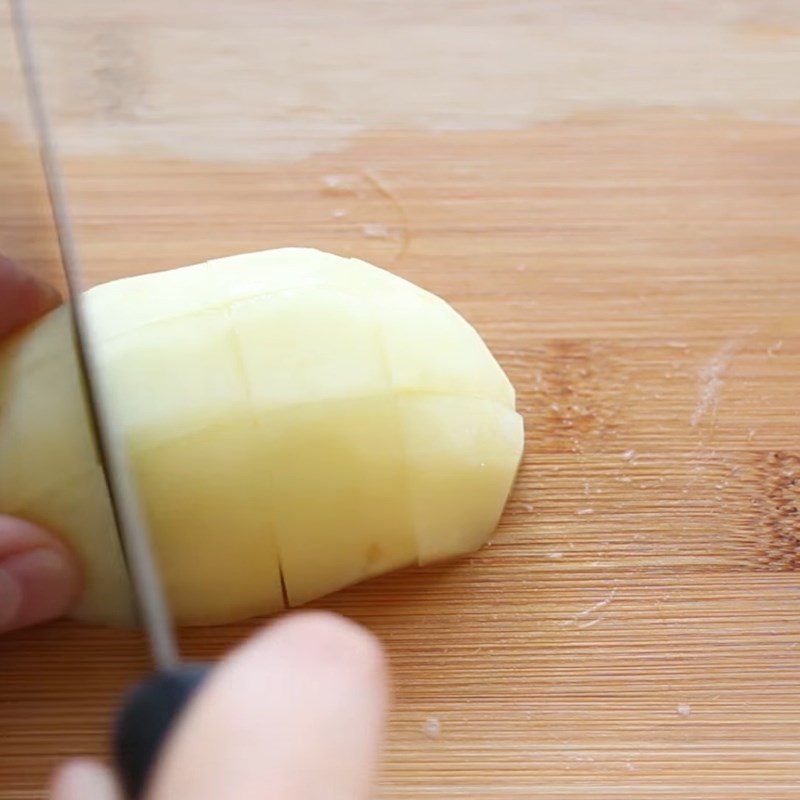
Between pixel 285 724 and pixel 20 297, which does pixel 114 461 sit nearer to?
pixel 20 297

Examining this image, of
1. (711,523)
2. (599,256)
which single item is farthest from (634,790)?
(599,256)

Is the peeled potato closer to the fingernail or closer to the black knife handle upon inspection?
the fingernail

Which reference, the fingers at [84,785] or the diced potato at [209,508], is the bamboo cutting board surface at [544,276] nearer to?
the diced potato at [209,508]

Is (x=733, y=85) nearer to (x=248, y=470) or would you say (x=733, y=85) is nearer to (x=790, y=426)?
(x=790, y=426)

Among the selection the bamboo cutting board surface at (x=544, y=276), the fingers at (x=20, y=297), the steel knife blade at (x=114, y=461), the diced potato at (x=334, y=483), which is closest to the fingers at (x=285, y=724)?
the steel knife blade at (x=114, y=461)

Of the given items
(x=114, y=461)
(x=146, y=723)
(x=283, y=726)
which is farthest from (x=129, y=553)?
(x=283, y=726)
